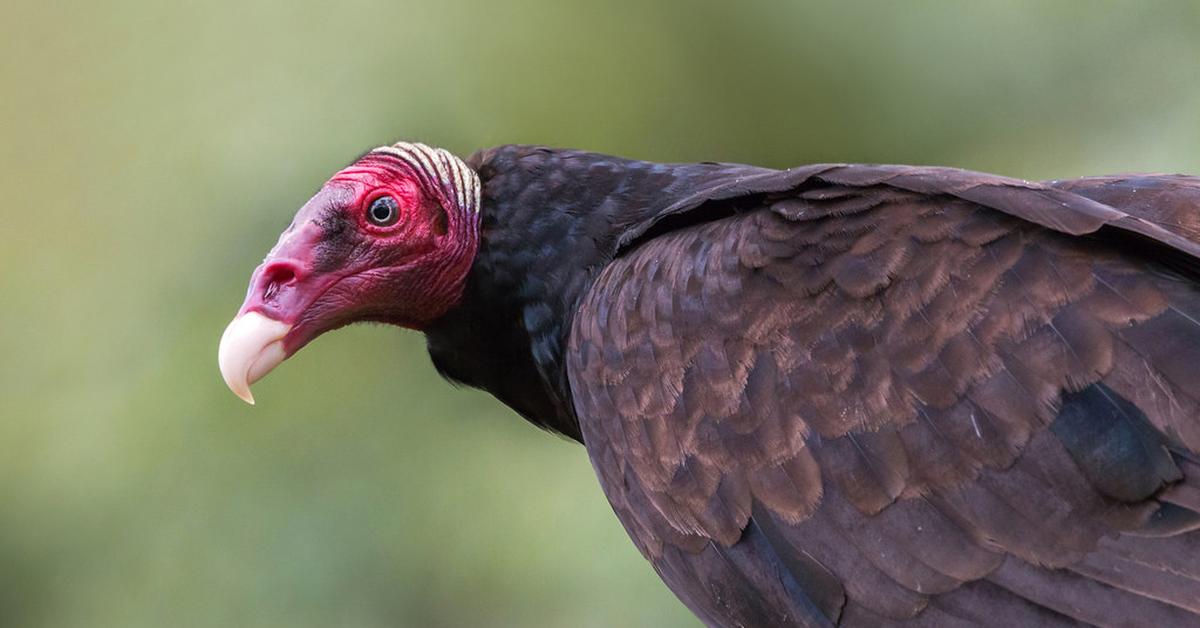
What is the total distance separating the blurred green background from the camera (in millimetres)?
5379

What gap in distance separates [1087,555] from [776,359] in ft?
2.04

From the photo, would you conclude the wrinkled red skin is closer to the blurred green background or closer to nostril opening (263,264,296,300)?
nostril opening (263,264,296,300)

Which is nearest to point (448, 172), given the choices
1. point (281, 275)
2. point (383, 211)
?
point (383, 211)

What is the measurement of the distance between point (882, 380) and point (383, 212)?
4.21ft

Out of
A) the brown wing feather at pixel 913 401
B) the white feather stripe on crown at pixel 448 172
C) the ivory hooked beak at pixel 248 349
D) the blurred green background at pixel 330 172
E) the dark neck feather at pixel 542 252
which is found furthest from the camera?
the blurred green background at pixel 330 172

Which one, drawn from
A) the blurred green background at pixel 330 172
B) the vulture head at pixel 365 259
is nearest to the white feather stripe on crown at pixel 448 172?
the vulture head at pixel 365 259

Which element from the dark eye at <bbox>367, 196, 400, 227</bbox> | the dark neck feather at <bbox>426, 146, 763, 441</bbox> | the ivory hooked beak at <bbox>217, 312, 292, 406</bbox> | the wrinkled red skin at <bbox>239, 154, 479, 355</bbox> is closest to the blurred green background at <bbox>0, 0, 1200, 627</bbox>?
the dark neck feather at <bbox>426, 146, 763, 441</bbox>

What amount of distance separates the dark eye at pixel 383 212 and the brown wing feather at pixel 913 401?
2.18ft

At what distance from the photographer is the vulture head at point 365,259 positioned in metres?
2.95

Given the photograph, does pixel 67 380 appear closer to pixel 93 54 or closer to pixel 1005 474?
pixel 93 54

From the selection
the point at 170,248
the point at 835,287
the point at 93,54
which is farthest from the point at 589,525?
the point at 93,54

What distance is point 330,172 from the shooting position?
17.9 feet

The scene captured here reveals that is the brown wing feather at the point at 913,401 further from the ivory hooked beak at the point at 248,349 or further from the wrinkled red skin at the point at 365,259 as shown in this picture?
the ivory hooked beak at the point at 248,349

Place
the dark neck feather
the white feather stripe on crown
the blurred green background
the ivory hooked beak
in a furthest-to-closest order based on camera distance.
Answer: the blurred green background
the white feather stripe on crown
the dark neck feather
the ivory hooked beak
